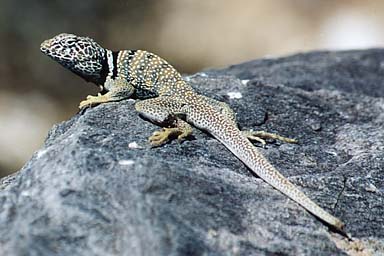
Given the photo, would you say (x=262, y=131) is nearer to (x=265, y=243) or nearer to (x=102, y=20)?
(x=265, y=243)

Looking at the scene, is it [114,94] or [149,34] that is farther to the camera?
[149,34]

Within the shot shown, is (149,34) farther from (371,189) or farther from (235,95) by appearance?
(371,189)

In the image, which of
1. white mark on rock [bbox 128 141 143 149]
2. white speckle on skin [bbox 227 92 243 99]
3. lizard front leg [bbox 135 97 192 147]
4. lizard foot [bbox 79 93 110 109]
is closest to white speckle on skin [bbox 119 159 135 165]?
white mark on rock [bbox 128 141 143 149]

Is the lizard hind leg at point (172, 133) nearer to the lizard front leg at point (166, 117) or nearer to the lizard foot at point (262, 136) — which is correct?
the lizard front leg at point (166, 117)

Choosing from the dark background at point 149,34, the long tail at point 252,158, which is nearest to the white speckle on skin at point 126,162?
the long tail at point 252,158

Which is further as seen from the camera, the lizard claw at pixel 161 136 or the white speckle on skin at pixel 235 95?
the white speckle on skin at pixel 235 95

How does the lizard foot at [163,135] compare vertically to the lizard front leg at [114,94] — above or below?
below

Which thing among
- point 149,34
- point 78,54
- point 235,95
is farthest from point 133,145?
point 149,34

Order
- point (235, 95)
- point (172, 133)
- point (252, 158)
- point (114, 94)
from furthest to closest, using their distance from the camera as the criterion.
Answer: point (235, 95)
point (114, 94)
point (172, 133)
point (252, 158)
